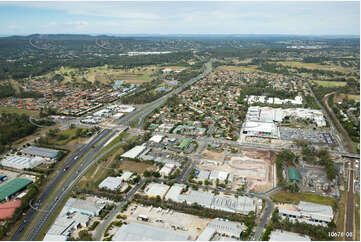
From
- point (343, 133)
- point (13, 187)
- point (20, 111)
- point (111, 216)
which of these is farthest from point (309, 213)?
point (20, 111)

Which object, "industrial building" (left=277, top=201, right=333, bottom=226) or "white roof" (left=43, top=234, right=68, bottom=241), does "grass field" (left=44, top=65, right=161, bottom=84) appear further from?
"industrial building" (left=277, top=201, right=333, bottom=226)

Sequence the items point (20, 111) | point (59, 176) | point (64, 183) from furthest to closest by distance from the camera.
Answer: point (20, 111), point (59, 176), point (64, 183)

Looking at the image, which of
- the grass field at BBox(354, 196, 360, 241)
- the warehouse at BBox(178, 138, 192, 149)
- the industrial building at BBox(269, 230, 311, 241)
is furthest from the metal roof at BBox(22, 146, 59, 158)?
the grass field at BBox(354, 196, 360, 241)

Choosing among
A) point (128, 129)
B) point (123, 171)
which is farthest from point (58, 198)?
point (128, 129)

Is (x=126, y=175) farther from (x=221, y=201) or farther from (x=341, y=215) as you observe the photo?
(x=341, y=215)

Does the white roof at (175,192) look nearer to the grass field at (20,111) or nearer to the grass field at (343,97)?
the grass field at (20,111)

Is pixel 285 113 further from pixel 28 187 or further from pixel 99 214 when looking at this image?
pixel 28 187
